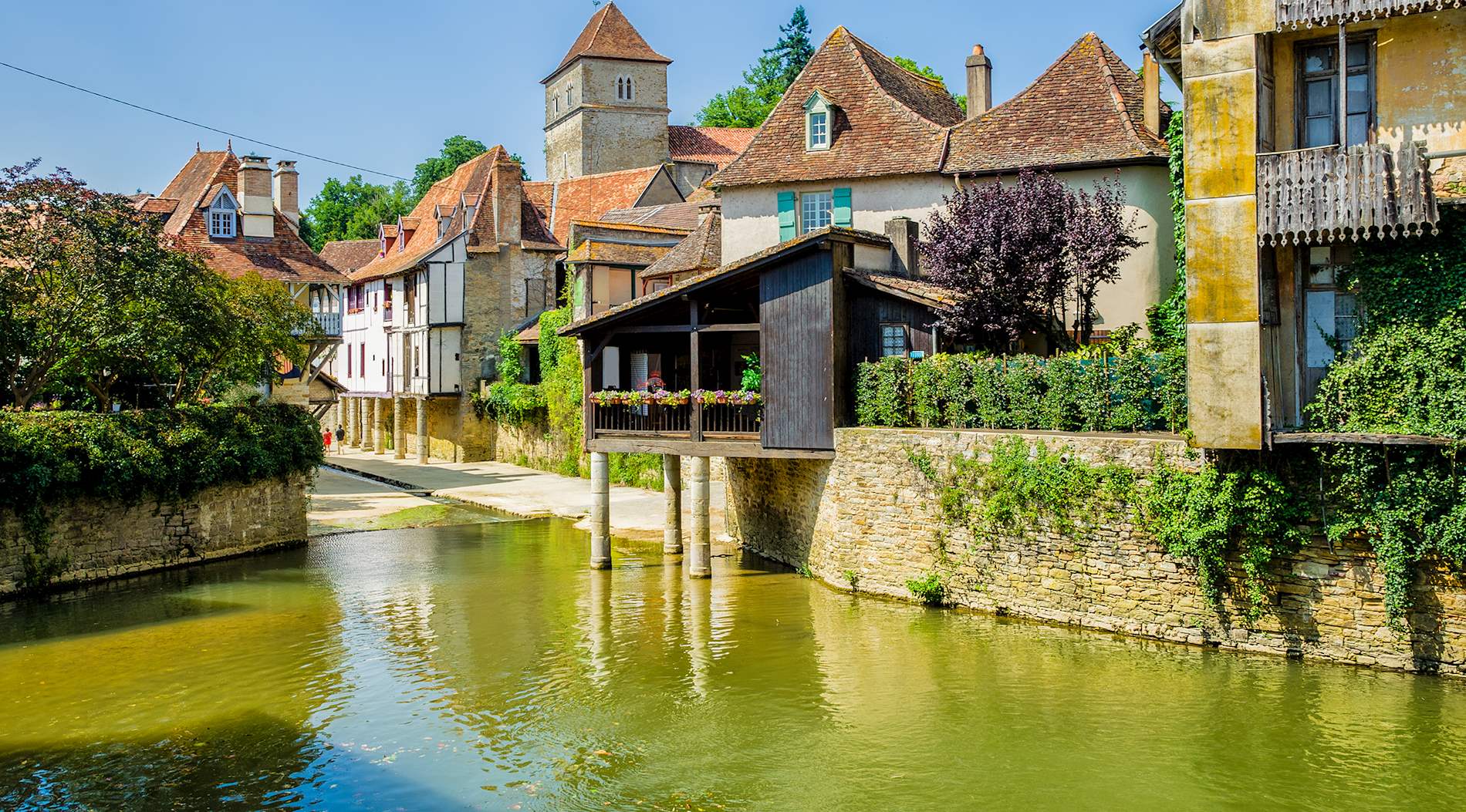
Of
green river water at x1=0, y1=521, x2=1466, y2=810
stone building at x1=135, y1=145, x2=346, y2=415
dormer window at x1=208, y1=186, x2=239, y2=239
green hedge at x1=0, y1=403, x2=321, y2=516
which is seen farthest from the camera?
dormer window at x1=208, y1=186, x2=239, y2=239

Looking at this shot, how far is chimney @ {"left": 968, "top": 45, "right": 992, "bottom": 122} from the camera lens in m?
31.3

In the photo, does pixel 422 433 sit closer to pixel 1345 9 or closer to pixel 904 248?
pixel 904 248

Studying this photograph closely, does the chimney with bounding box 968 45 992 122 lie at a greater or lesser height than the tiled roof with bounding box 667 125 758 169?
lesser

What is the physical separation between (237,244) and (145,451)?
2069 cm

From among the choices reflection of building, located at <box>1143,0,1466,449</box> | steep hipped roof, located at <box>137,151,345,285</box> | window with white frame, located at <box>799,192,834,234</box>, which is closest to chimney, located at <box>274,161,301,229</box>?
steep hipped roof, located at <box>137,151,345,285</box>

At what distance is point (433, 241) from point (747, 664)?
111 ft

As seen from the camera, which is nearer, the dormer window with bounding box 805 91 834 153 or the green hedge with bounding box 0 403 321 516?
the green hedge with bounding box 0 403 321 516

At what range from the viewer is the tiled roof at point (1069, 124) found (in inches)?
1006

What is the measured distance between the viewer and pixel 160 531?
24.1 m

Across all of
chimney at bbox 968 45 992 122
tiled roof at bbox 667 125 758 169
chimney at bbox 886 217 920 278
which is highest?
tiled roof at bbox 667 125 758 169

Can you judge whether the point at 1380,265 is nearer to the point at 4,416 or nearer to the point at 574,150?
the point at 4,416

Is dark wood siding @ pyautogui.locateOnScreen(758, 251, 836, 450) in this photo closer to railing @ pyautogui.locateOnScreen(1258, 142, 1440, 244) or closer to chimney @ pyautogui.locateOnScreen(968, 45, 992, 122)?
railing @ pyautogui.locateOnScreen(1258, 142, 1440, 244)

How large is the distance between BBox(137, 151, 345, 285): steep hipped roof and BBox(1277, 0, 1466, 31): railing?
109 feet

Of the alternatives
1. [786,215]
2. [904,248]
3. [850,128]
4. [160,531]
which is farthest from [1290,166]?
[160,531]
